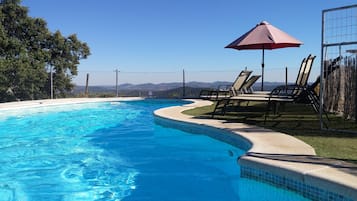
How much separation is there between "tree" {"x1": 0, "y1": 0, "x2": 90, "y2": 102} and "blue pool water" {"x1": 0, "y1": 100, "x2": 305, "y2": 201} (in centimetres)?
584

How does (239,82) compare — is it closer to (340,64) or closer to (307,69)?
(307,69)

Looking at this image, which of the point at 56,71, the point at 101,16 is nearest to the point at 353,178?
the point at 56,71

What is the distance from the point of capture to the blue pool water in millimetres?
3824

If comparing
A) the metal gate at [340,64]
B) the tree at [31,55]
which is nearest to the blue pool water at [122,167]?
the metal gate at [340,64]

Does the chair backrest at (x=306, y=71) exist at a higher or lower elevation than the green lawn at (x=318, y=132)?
higher

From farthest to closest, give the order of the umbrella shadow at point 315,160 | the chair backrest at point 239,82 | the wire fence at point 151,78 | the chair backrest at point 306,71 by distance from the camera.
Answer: the wire fence at point 151,78
the chair backrest at point 239,82
the chair backrest at point 306,71
the umbrella shadow at point 315,160

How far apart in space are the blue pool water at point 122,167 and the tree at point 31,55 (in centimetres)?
584

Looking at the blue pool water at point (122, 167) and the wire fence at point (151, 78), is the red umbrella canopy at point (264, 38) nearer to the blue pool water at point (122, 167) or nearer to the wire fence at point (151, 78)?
the blue pool water at point (122, 167)

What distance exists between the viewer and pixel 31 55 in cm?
1460

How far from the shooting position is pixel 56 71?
1555 cm

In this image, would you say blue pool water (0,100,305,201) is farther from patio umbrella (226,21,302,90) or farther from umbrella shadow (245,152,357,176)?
patio umbrella (226,21,302,90)

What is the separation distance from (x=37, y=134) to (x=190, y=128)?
12.1ft

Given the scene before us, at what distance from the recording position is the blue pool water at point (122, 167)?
12.5ft

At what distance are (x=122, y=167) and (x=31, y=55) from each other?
38.0 feet
